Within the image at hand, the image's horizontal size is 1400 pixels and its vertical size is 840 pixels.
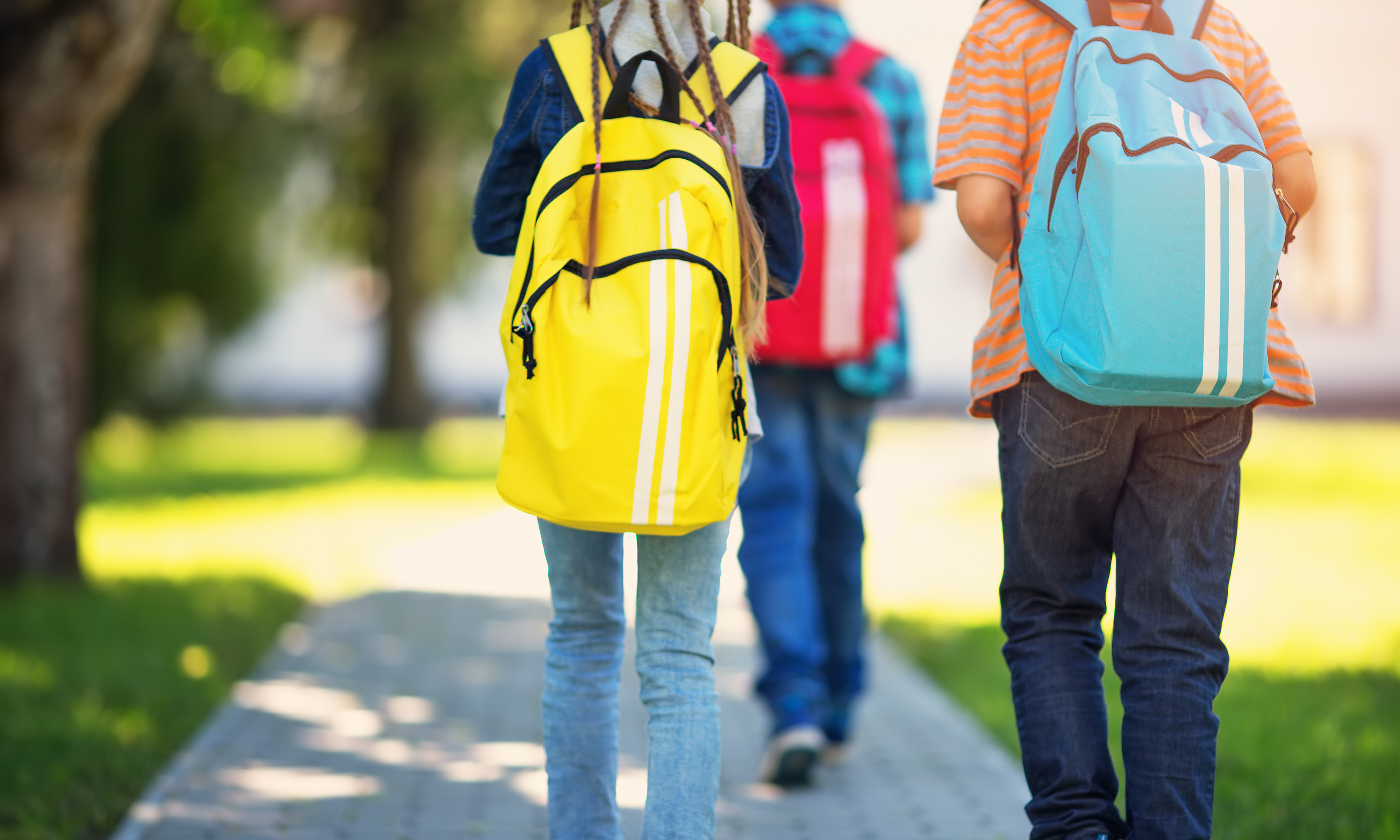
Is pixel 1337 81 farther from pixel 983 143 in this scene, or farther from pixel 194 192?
pixel 983 143

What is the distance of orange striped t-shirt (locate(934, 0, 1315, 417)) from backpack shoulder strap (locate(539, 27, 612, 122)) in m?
→ 0.64

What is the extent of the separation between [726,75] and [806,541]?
5.96 ft

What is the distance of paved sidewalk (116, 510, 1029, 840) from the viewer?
3922mm

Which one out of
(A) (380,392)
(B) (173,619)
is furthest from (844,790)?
(A) (380,392)

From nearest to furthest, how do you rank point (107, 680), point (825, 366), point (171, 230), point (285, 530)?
1. point (825, 366)
2. point (107, 680)
3. point (285, 530)
4. point (171, 230)

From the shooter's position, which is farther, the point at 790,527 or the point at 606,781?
the point at 790,527

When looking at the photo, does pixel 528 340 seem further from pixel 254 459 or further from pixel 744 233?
pixel 254 459

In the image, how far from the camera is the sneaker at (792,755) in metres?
4.15

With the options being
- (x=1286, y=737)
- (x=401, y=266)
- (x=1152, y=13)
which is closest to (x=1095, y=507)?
(x=1152, y=13)

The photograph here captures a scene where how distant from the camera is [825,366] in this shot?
4.27 metres

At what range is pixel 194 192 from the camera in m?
14.4

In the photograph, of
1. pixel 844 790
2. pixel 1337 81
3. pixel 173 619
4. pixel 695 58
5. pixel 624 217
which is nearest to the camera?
pixel 624 217

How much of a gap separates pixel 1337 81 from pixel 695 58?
23475mm

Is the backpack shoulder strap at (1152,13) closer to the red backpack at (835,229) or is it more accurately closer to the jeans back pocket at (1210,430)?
the jeans back pocket at (1210,430)
